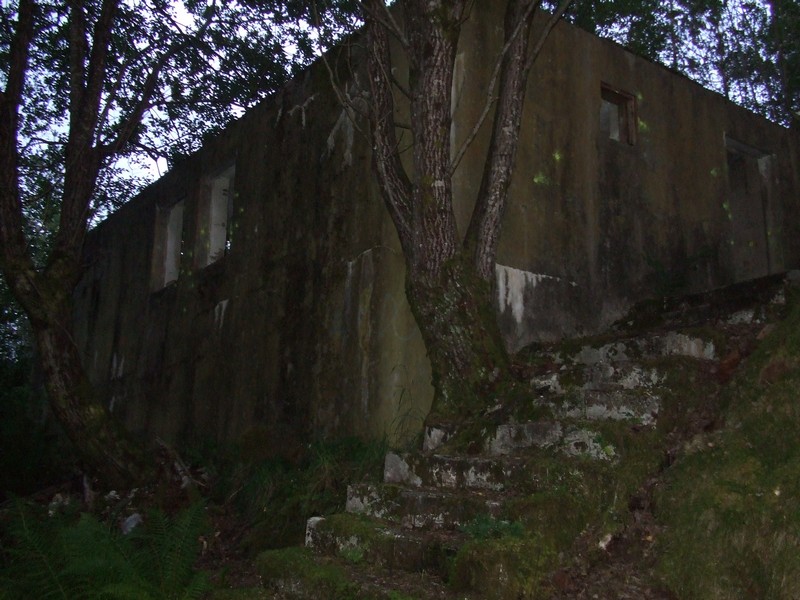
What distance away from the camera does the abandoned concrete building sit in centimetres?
663

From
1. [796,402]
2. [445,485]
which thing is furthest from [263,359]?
[796,402]

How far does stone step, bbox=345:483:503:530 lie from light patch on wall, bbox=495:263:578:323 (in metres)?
2.34

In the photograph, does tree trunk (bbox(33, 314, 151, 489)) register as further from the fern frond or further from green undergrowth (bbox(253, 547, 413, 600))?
green undergrowth (bbox(253, 547, 413, 600))

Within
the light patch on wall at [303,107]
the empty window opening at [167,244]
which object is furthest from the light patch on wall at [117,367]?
the light patch on wall at [303,107]

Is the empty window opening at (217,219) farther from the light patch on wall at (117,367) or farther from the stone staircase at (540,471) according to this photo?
the stone staircase at (540,471)

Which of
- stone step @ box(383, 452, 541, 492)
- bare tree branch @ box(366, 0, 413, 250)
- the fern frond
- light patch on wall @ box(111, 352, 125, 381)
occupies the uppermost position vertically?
bare tree branch @ box(366, 0, 413, 250)

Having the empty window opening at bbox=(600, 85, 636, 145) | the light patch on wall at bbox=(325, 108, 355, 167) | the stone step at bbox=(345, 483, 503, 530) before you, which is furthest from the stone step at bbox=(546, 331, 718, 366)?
the empty window opening at bbox=(600, 85, 636, 145)

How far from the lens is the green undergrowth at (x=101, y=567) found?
12.2 ft

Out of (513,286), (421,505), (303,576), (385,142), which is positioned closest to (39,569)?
(303,576)

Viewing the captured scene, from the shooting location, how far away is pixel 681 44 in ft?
57.7

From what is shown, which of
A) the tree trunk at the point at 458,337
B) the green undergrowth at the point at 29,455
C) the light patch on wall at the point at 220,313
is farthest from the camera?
the green undergrowth at the point at 29,455

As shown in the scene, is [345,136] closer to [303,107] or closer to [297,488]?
[303,107]

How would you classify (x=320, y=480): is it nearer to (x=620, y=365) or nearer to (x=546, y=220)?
(x=620, y=365)

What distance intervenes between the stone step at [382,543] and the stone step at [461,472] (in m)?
0.46
